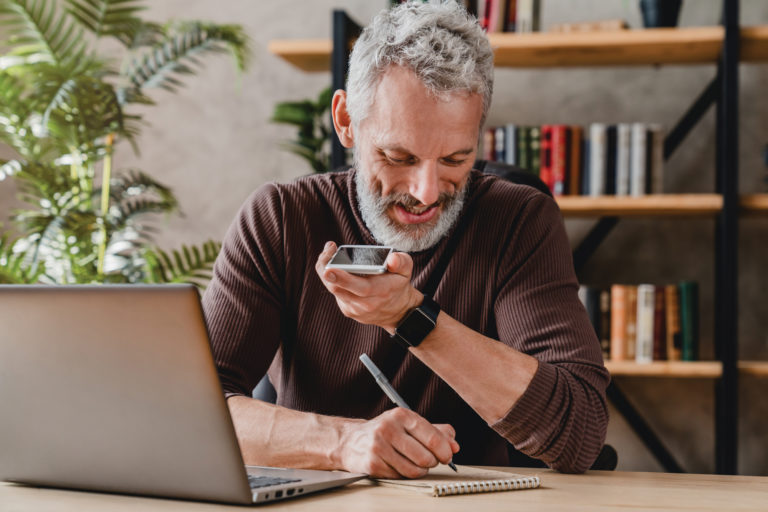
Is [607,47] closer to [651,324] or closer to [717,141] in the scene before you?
[717,141]

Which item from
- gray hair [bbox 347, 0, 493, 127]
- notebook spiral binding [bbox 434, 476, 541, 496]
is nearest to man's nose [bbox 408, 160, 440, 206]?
gray hair [bbox 347, 0, 493, 127]

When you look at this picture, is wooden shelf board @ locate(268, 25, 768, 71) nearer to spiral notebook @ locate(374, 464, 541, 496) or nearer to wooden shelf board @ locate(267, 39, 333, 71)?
wooden shelf board @ locate(267, 39, 333, 71)

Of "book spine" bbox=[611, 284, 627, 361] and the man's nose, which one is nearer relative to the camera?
the man's nose

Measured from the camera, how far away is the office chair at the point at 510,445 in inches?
52.2

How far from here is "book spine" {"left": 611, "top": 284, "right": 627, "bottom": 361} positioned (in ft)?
7.79

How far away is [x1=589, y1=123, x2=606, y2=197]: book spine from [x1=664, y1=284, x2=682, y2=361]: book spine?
1.16 feet

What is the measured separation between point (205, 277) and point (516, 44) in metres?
1.10

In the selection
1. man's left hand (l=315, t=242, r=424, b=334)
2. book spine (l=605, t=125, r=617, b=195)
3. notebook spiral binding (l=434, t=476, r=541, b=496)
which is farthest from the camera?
book spine (l=605, t=125, r=617, b=195)

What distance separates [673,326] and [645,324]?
3.2 inches

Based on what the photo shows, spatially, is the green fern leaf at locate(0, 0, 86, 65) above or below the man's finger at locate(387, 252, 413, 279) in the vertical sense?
above

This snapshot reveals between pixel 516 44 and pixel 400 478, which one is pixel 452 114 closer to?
pixel 400 478

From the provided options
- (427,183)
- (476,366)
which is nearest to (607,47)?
(427,183)

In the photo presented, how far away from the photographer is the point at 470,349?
104 centimetres

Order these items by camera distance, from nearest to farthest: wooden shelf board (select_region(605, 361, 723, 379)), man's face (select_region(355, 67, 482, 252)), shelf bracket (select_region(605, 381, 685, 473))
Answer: man's face (select_region(355, 67, 482, 252)), wooden shelf board (select_region(605, 361, 723, 379)), shelf bracket (select_region(605, 381, 685, 473))
